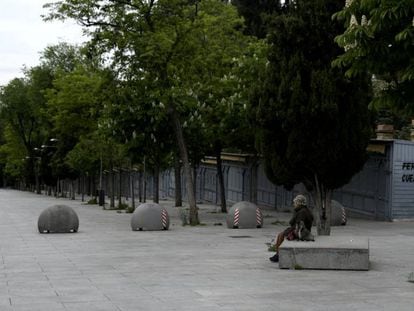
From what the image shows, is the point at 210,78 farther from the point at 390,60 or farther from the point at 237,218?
the point at 390,60

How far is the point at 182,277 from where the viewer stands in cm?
1241

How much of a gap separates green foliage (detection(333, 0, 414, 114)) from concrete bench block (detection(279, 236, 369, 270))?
12.6 feet

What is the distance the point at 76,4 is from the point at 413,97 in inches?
664

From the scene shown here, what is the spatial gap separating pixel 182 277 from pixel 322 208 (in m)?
7.09

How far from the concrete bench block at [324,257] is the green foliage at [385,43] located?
3853mm

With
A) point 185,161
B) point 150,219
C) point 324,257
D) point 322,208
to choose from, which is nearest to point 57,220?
point 150,219

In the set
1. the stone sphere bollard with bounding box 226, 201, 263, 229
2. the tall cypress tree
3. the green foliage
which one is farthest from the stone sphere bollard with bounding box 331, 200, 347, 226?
the green foliage

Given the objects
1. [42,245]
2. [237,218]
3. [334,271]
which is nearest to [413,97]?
[334,271]

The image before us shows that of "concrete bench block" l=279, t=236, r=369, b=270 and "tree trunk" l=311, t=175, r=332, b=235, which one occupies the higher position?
"tree trunk" l=311, t=175, r=332, b=235

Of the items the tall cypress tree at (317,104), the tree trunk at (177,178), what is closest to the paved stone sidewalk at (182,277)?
the tall cypress tree at (317,104)

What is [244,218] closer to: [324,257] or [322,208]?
[322,208]

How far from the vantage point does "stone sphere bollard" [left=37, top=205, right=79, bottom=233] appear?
22562 mm

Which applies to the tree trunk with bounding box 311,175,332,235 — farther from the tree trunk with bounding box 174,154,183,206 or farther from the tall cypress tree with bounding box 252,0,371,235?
the tree trunk with bounding box 174,154,183,206

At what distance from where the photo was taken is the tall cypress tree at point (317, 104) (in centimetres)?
1852
